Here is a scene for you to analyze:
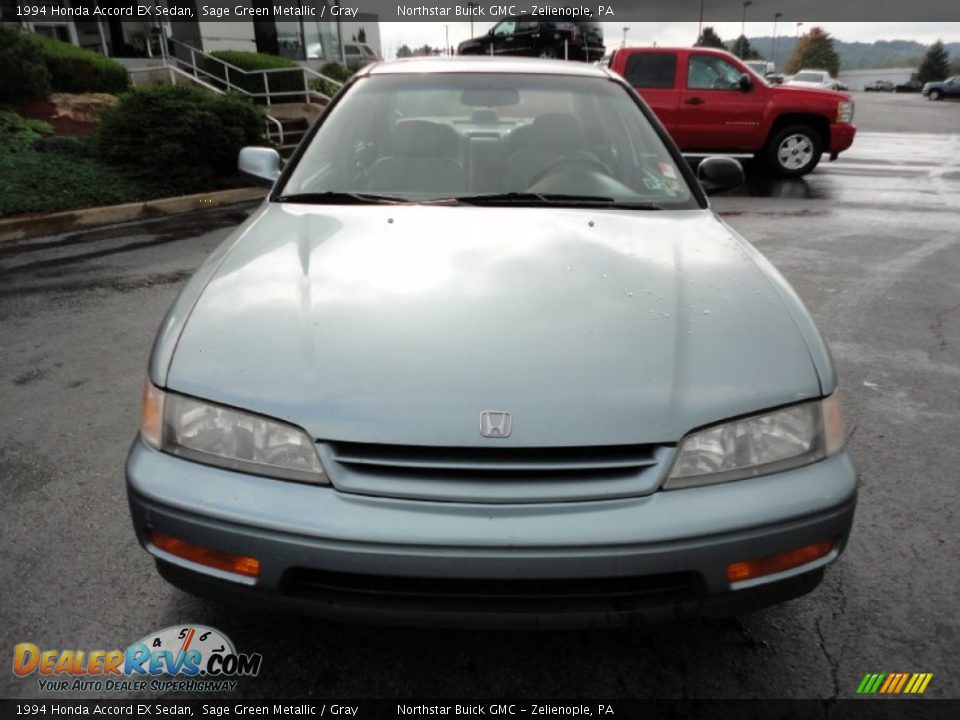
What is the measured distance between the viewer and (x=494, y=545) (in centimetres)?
147

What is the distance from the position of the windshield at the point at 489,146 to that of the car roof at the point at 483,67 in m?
0.05

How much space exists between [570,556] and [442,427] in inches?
14.4

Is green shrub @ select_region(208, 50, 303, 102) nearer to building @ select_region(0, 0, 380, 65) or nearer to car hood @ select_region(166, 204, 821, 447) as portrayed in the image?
building @ select_region(0, 0, 380, 65)

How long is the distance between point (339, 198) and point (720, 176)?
1.68m

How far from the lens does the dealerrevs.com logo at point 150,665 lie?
1.87 metres

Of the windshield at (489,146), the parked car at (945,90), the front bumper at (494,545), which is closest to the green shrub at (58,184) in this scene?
the windshield at (489,146)

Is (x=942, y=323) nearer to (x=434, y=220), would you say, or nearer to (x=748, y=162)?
(x=434, y=220)

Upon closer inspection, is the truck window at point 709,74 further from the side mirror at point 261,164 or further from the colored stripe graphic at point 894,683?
the colored stripe graphic at point 894,683

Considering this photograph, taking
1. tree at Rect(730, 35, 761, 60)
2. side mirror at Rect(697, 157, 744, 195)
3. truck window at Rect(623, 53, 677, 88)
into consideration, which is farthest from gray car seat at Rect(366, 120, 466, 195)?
tree at Rect(730, 35, 761, 60)

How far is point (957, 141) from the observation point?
1619 centimetres

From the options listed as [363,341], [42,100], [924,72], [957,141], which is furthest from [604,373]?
[924,72]

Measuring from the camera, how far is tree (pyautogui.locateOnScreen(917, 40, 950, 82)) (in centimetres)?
8281

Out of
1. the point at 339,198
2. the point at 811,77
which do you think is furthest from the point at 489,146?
the point at 811,77

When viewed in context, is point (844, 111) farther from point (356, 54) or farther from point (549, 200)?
point (356, 54)
